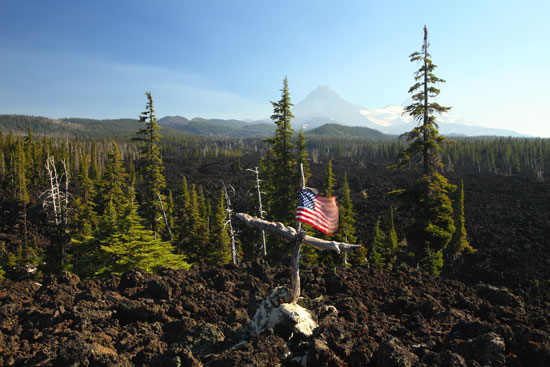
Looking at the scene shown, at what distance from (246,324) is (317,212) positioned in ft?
7.65

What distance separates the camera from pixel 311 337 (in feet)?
15.4

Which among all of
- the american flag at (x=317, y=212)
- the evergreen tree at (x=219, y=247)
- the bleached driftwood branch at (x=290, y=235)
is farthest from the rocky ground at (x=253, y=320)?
the evergreen tree at (x=219, y=247)

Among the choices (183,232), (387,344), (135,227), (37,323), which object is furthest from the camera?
(183,232)

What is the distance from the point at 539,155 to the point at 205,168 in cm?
8867

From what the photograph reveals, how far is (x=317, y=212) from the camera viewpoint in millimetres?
5363

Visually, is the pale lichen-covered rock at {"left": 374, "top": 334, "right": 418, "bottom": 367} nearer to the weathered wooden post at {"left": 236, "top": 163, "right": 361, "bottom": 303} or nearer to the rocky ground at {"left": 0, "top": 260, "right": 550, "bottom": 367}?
the rocky ground at {"left": 0, "top": 260, "right": 550, "bottom": 367}

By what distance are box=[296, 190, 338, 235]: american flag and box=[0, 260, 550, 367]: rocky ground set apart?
1.65m

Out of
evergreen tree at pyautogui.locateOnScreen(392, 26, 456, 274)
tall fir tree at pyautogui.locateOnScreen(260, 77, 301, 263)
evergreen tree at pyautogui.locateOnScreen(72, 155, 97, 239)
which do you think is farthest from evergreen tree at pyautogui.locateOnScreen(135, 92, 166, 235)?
evergreen tree at pyautogui.locateOnScreen(392, 26, 456, 274)

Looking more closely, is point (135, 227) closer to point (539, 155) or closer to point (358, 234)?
point (358, 234)

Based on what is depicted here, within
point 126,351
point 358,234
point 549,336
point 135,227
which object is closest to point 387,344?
point 549,336

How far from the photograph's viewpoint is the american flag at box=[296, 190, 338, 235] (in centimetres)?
520

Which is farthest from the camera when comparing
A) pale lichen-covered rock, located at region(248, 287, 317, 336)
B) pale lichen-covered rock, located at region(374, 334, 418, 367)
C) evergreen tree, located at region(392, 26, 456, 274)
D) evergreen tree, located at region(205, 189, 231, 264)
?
evergreen tree, located at region(205, 189, 231, 264)

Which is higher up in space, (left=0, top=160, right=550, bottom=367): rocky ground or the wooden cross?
the wooden cross

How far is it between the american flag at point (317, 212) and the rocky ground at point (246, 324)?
64.8 inches
